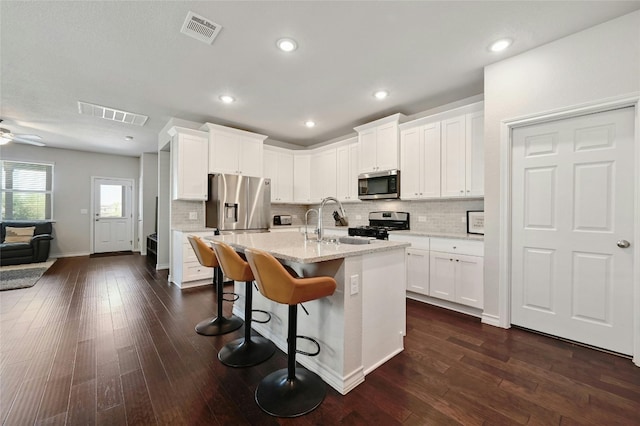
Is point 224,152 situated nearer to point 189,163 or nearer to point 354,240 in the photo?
point 189,163

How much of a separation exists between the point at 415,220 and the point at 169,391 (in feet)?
11.9

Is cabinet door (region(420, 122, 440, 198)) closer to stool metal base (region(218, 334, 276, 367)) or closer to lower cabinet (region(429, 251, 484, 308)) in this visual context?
lower cabinet (region(429, 251, 484, 308))

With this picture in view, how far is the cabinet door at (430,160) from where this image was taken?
11.8 feet

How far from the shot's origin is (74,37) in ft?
7.70

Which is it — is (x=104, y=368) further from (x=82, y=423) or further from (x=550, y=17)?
(x=550, y=17)

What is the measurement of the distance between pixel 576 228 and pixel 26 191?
10.1 m

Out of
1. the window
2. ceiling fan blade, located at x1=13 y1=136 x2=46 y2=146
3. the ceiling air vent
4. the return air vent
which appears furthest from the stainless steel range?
the window

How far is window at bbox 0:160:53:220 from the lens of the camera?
19.9ft

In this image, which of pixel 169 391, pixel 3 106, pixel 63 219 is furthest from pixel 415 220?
pixel 63 219

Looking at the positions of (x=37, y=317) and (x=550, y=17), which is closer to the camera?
(x=550, y=17)

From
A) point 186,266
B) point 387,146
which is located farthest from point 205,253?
point 387,146

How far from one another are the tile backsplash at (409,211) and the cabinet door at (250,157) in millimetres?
1034

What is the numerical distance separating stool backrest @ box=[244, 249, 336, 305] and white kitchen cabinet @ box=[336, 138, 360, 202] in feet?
10.6

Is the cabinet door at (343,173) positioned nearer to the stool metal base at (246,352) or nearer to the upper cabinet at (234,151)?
the upper cabinet at (234,151)
